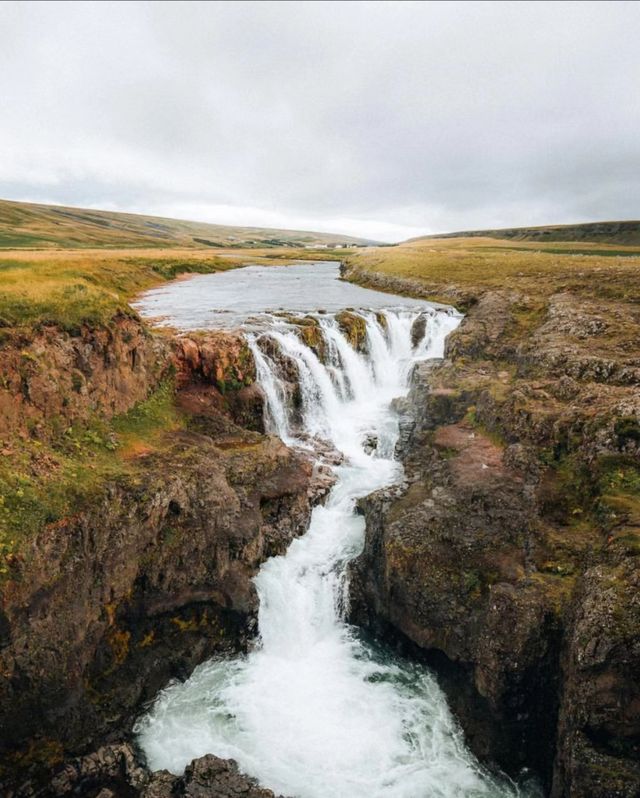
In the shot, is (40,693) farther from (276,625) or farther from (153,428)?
(153,428)

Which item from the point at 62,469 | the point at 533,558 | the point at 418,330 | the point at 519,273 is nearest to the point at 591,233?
the point at 519,273

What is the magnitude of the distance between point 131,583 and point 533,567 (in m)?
12.1

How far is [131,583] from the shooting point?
15352mm

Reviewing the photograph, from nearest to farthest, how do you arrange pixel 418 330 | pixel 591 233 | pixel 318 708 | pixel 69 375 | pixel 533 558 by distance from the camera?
pixel 318 708 < pixel 533 558 < pixel 69 375 < pixel 418 330 < pixel 591 233

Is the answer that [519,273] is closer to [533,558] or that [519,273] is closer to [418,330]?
[418,330]

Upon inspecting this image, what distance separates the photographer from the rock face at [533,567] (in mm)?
10891

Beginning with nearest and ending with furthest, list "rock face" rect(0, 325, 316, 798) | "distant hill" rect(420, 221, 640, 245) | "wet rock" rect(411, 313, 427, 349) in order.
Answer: "rock face" rect(0, 325, 316, 798) < "wet rock" rect(411, 313, 427, 349) < "distant hill" rect(420, 221, 640, 245)

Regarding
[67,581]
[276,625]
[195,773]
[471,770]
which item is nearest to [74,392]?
[67,581]

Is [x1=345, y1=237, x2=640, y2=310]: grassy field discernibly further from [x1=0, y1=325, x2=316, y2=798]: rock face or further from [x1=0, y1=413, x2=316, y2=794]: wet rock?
[x1=0, y1=413, x2=316, y2=794]: wet rock

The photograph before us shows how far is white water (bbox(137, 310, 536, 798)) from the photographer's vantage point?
13.0 m

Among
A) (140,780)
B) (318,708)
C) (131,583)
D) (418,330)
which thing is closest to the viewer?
(140,780)

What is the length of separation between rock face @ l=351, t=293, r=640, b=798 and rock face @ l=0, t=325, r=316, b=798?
4516mm

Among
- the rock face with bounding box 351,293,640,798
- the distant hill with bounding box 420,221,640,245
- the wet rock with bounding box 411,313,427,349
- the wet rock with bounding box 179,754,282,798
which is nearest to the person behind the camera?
the rock face with bounding box 351,293,640,798

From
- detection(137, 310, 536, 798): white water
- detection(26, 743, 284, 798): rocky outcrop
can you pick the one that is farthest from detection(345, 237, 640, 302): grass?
detection(26, 743, 284, 798): rocky outcrop
